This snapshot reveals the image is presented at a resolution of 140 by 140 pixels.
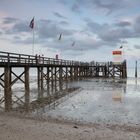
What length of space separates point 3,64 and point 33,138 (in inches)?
543

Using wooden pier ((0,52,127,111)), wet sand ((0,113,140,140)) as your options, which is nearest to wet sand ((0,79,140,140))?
wet sand ((0,113,140,140))

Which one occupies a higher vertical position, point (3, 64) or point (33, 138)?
point (3, 64)

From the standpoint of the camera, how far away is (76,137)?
11.6 meters

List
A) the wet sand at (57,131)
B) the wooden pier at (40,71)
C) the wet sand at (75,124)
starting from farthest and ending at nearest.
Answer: the wooden pier at (40,71) < the wet sand at (75,124) < the wet sand at (57,131)

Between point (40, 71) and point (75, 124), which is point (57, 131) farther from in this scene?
point (40, 71)

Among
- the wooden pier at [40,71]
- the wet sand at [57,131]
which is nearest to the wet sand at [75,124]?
the wet sand at [57,131]

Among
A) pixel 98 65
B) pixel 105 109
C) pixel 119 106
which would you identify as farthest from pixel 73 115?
pixel 98 65

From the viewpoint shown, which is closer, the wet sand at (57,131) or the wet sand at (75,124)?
the wet sand at (57,131)

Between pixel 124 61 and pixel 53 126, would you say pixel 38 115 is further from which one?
pixel 124 61

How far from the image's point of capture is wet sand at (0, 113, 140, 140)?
11570mm

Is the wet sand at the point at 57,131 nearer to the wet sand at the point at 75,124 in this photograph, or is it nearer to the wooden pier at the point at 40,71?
the wet sand at the point at 75,124

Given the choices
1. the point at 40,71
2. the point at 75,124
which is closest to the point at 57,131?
the point at 75,124

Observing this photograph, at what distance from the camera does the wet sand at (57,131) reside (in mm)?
11570

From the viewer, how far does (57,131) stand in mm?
12586
